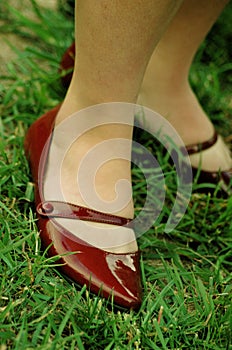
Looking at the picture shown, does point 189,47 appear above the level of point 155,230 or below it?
above

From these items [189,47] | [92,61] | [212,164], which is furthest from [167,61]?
[92,61]

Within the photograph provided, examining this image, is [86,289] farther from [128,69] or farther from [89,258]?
[128,69]

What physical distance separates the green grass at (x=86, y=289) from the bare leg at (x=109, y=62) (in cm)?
14

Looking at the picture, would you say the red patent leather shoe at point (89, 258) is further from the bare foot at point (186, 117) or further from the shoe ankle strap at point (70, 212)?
the bare foot at point (186, 117)

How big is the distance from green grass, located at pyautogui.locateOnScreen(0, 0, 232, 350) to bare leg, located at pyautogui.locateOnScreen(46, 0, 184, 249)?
14 cm

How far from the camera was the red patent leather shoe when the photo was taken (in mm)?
1269

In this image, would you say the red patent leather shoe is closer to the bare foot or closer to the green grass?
the green grass

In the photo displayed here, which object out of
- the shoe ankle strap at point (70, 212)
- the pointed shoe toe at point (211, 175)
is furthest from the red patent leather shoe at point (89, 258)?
the pointed shoe toe at point (211, 175)

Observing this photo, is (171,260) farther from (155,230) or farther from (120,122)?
(120,122)

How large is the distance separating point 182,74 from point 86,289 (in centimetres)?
64

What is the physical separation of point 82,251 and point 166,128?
51cm

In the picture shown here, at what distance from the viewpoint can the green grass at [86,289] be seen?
121 cm

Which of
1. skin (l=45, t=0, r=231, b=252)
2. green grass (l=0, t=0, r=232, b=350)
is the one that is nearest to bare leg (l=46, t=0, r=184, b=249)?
skin (l=45, t=0, r=231, b=252)

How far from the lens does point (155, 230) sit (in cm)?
154
